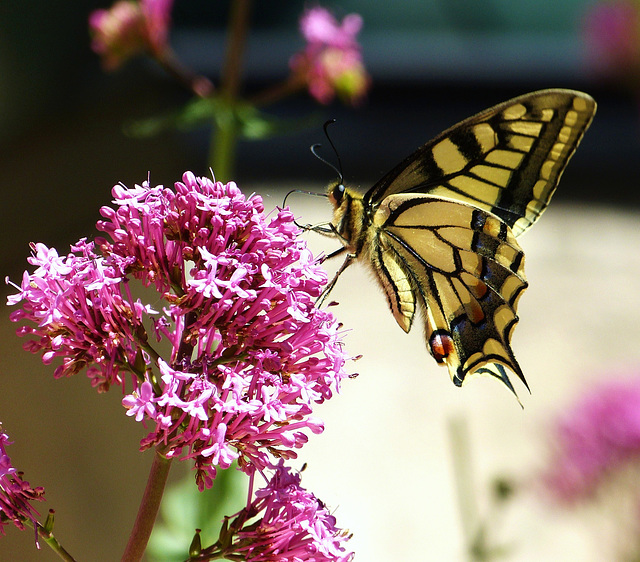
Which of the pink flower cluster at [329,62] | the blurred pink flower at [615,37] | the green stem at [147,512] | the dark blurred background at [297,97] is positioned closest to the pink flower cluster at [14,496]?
the green stem at [147,512]

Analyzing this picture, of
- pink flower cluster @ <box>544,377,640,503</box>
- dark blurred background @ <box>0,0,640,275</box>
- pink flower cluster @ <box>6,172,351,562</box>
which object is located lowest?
pink flower cluster @ <box>6,172,351,562</box>

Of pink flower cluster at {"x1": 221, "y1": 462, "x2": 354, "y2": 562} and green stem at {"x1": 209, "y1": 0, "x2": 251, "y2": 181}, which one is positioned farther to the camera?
green stem at {"x1": 209, "y1": 0, "x2": 251, "y2": 181}

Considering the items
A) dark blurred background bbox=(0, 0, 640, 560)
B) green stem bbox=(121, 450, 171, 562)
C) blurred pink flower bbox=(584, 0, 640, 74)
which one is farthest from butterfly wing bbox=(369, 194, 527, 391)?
Answer: dark blurred background bbox=(0, 0, 640, 560)

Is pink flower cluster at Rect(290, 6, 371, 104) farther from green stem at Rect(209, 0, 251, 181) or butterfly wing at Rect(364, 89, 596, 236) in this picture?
butterfly wing at Rect(364, 89, 596, 236)

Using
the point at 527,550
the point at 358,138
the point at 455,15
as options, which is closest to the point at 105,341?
the point at 527,550

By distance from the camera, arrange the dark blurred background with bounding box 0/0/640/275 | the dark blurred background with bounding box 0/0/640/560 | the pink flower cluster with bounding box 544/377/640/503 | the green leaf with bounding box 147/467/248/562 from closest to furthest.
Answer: the green leaf with bounding box 147/467/248/562 → the pink flower cluster with bounding box 544/377/640/503 → the dark blurred background with bounding box 0/0/640/560 → the dark blurred background with bounding box 0/0/640/275

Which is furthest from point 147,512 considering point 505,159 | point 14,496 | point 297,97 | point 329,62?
point 297,97

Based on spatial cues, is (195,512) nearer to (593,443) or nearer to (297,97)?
(593,443)
